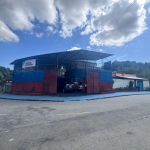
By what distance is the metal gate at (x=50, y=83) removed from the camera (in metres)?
16.5

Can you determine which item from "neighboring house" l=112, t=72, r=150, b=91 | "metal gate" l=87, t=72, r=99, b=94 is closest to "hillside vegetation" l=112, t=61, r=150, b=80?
"neighboring house" l=112, t=72, r=150, b=91

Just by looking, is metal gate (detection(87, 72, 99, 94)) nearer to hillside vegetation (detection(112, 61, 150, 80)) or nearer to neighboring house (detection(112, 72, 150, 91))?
neighboring house (detection(112, 72, 150, 91))

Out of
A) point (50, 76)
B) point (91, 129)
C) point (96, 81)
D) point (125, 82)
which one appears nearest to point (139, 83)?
point (125, 82)

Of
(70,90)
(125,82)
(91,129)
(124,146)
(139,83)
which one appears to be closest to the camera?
(124,146)

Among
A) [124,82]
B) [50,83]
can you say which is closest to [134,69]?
[124,82]

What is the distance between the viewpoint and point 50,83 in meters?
16.6

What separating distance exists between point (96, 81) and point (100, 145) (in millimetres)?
15463

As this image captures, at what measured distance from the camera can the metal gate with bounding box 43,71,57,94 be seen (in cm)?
1652

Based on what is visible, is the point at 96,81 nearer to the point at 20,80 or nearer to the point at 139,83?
the point at 20,80

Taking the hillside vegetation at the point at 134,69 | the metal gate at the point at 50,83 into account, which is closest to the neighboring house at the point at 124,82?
the hillside vegetation at the point at 134,69

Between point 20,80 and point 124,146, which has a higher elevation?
point 20,80

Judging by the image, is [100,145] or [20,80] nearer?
[100,145]

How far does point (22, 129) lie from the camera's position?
4.44m

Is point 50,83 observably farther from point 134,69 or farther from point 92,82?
point 134,69
